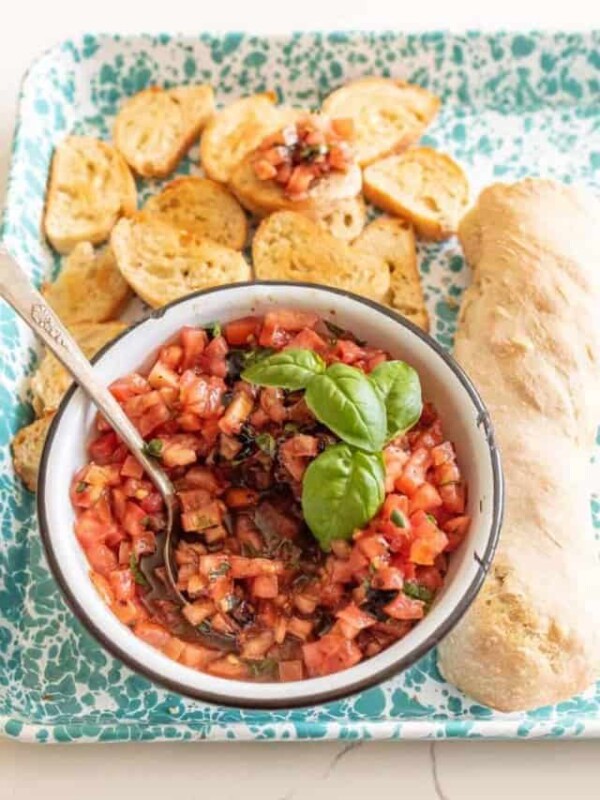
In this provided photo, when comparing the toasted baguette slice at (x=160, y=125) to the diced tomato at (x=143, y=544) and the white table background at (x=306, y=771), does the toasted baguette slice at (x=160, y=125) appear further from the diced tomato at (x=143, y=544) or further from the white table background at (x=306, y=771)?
the white table background at (x=306, y=771)

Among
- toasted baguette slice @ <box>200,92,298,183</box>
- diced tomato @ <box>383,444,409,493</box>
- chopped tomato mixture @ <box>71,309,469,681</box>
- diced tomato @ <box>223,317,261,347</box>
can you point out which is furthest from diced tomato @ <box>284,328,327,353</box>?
toasted baguette slice @ <box>200,92,298,183</box>

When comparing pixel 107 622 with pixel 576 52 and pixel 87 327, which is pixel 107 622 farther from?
pixel 576 52

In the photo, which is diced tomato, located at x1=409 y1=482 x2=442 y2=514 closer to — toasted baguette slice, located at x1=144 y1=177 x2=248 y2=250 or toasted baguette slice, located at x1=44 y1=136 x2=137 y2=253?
toasted baguette slice, located at x1=144 y1=177 x2=248 y2=250

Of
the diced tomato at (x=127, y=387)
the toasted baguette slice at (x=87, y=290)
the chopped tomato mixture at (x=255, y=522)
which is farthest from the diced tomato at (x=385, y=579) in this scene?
the toasted baguette slice at (x=87, y=290)

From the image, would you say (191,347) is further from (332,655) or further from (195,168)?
(195,168)

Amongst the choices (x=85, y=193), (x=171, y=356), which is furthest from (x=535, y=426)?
(x=85, y=193)

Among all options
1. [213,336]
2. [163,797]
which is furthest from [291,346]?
[163,797]

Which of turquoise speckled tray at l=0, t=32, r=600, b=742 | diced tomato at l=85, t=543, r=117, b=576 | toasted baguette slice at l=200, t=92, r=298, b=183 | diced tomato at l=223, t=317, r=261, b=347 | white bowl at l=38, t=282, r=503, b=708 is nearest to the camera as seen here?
white bowl at l=38, t=282, r=503, b=708
